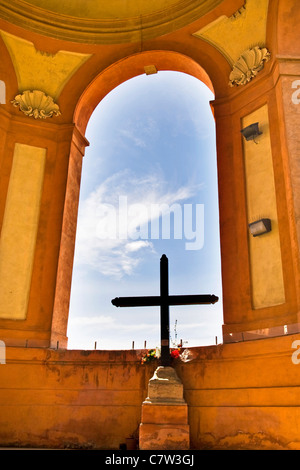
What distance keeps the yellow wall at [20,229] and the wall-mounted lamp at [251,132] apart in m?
4.54

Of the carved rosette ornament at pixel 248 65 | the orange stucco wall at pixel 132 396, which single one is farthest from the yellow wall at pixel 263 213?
the orange stucco wall at pixel 132 396

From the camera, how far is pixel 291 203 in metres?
7.02

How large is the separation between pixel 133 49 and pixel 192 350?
7.47m

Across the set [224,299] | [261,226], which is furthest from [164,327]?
[261,226]

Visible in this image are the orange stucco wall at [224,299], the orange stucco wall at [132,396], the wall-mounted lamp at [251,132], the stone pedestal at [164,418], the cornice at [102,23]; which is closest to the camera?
the stone pedestal at [164,418]

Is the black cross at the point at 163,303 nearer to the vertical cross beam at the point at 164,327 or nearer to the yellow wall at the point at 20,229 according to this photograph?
the vertical cross beam at the point at 164,327

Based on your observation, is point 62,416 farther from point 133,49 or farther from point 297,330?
point 133,49

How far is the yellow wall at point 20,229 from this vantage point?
8.39 metres

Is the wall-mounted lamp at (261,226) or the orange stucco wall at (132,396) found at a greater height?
the wall-mounted lamp at (261,226)


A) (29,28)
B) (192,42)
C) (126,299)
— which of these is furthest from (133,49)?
(126,299)

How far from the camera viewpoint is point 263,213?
7.71 m

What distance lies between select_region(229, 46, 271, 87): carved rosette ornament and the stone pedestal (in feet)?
20.1

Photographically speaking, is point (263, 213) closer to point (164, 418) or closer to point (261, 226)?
point (261, 226)

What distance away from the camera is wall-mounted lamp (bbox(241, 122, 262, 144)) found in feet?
26.7
